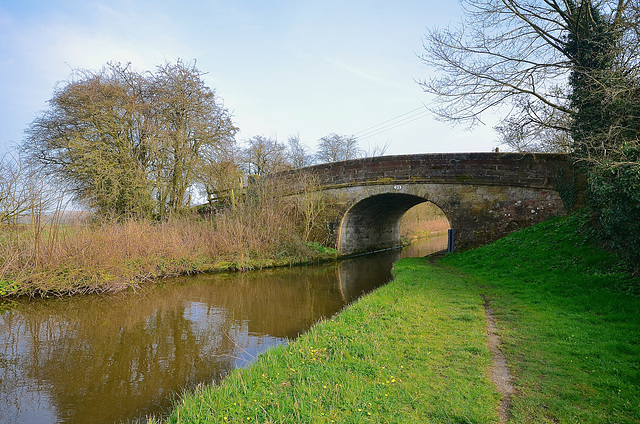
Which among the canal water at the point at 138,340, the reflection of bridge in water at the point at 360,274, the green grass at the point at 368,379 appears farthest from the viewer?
the reflection of bridge in water at the point at 360,274

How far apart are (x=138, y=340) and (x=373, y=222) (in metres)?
14.6

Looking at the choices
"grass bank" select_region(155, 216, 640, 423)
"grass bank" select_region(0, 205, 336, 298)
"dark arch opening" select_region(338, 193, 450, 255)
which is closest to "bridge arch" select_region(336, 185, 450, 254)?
"dark arch opening" select_region(338, 193, 450, 255)

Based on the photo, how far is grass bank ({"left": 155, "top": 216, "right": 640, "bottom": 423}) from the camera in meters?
2.72

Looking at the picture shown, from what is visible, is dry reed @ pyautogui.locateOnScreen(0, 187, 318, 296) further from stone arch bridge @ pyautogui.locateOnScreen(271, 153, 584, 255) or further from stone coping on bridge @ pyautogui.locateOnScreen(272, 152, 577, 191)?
stone coping on bridge @ pyautogui.locateOnScreen(272, 152, 577, 191)

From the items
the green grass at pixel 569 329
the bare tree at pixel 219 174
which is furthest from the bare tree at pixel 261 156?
the green grass at pixel 569 329

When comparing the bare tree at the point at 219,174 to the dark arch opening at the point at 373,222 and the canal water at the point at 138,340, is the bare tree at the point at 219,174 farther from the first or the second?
the canal water at the point at 138,340

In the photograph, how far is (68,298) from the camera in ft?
26.7

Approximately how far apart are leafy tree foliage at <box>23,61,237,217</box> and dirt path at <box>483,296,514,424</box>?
11.6 meters

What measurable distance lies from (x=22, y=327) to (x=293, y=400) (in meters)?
6.10

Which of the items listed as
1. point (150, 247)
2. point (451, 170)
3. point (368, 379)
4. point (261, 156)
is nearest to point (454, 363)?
point (368, 379)

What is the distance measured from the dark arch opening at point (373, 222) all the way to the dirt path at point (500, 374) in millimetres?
A: 10375

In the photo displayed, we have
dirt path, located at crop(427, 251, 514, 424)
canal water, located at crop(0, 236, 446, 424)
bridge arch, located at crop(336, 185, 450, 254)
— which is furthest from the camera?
bridge arch, located at crop(336, 185, 450, 254)

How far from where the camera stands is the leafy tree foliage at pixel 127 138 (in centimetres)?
1257

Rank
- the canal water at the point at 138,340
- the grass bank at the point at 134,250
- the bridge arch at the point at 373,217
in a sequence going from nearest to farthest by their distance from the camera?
the canal water at the point at 138,340, the grass bank at the point at 134,250, the bridge arch at the point at 373,217
